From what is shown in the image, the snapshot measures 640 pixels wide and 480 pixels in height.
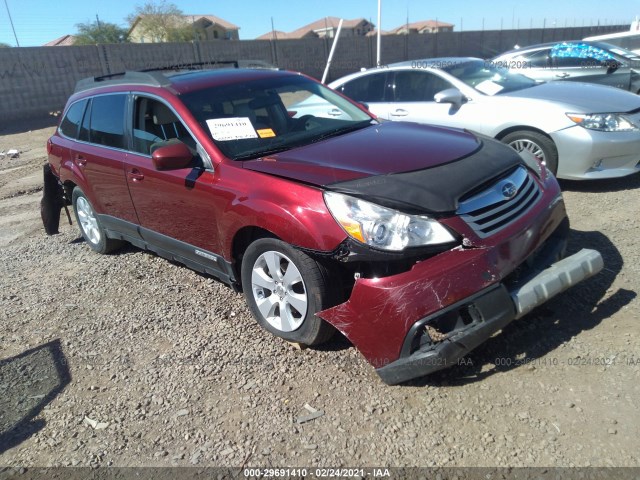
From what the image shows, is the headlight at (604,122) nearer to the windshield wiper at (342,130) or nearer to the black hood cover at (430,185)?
the windshield wiper at (342,130)

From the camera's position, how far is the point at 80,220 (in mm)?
5590

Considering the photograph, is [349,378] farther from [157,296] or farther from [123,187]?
[123,187]

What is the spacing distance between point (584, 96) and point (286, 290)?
14.9 feet

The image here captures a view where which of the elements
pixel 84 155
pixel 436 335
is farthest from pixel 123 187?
pixel 436 335

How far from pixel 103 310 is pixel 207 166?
168cm

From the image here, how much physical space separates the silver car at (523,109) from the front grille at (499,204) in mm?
2509

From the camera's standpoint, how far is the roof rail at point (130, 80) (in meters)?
3.99

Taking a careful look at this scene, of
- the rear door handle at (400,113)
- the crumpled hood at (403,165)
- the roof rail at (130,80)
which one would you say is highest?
the roof rail at (130,80)

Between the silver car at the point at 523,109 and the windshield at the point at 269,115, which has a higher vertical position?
the windshield at the point at 269,115

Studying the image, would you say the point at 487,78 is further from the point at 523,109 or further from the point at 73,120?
the point at 73,120

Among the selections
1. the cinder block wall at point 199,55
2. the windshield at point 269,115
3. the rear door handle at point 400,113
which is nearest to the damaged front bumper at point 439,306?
the windshield at point 269,115

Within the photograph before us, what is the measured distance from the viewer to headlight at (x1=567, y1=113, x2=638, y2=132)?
523 centimetres

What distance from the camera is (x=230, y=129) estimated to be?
359 centimetres

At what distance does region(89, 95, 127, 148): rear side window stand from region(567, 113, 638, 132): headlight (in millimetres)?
4526
